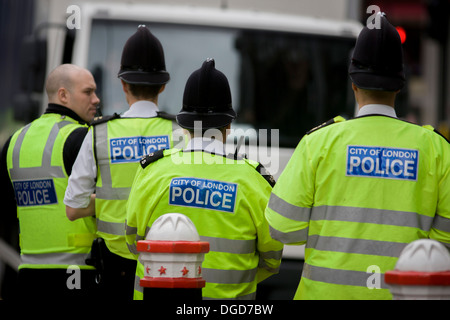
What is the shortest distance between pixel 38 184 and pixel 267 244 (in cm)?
180

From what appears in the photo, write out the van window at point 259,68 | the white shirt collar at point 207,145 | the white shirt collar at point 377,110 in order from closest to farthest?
1. the white shirt collar at point 377,110
2. the white shirt collar at point 207,145
3. the van window at point 259,68

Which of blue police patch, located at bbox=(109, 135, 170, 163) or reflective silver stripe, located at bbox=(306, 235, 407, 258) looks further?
blue police patch, located at bbox=(109, 135, 170, 163)

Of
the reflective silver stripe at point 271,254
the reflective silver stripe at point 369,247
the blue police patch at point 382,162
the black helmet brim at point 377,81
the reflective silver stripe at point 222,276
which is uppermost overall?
the black helmet brim at point 377,81

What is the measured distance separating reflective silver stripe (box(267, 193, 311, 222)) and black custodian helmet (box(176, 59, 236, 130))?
0.56 m

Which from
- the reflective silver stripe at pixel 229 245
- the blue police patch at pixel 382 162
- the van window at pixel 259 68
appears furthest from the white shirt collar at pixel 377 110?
the van window at pixel 259 68

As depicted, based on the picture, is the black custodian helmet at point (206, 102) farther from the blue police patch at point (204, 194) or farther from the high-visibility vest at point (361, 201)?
the high-visibility vest at point (361, 201)

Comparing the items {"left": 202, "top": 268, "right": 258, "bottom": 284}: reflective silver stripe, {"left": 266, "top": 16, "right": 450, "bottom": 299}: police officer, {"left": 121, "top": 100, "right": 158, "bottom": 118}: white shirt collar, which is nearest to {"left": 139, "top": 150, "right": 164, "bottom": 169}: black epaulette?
{"left": 202, "top": 268, "right": 258, "bottom": 284}: reflective silver stripe

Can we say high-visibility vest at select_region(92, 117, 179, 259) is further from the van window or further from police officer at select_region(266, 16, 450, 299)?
the van window

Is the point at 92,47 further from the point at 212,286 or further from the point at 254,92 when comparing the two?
the point at 212,286

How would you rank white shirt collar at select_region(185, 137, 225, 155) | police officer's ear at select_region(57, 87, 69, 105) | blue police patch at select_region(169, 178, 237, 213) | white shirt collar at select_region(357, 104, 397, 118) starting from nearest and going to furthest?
white shirt collar at select_region(357, 104, 397, 118) < blue police patch at select_region(169, 178, 237, 213) < white shirt collar at select_region(185, 137, 225, 155) < police officer's ear at select_region(57, 87, 69, 105)

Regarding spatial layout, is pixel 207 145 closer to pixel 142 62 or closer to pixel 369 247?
pixel 369 247

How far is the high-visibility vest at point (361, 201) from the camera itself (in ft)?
12.2

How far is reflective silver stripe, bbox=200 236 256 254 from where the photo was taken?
4.04 meters

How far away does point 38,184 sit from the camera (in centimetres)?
532
